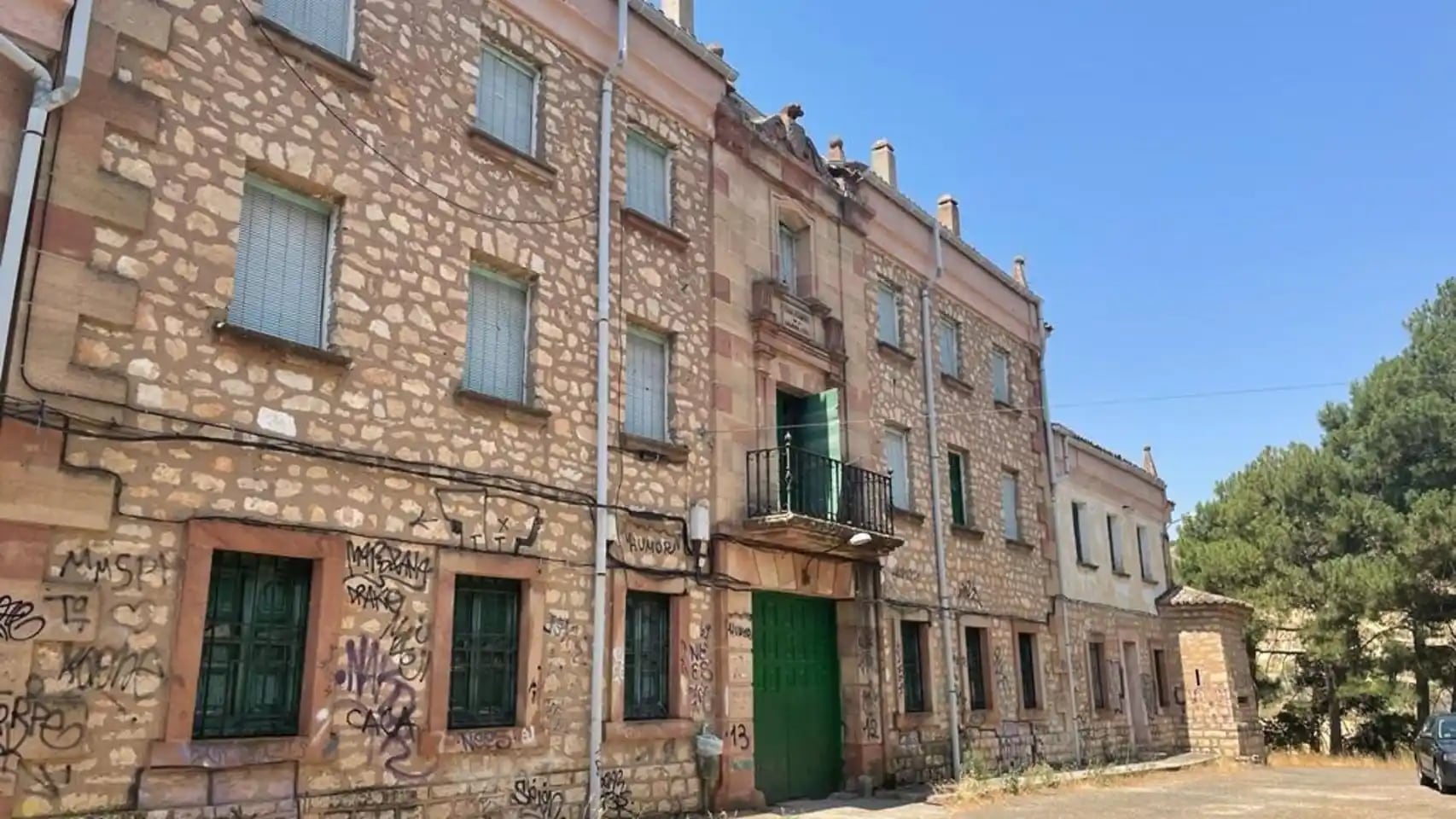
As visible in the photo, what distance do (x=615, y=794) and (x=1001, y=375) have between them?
13.4m

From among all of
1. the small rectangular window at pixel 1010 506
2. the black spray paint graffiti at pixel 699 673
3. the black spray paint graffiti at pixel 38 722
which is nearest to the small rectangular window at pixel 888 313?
the small rectangular window at pixel 1010 506

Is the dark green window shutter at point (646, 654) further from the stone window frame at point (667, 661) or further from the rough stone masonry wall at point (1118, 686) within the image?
the rough stone masonry wall at point (1118, 686)

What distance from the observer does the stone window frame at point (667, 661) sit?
10203 mm

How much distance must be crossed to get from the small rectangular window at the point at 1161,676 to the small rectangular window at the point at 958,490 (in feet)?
30.4

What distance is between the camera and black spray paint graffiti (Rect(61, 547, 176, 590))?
260 inches

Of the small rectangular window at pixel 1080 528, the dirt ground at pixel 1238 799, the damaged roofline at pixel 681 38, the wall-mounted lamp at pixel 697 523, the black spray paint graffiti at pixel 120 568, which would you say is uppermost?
the damaged roofline at pixel 681 38

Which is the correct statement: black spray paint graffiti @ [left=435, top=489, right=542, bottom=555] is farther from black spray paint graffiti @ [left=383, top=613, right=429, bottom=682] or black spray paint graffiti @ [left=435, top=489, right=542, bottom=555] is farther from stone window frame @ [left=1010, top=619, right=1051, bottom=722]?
stone window frame @ [left=1010, top=619, right=1051, bottom=722]

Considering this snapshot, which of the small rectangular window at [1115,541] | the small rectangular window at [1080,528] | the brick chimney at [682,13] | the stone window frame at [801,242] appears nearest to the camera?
the brick chimney at [682,13]

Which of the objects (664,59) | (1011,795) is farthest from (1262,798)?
(664,59)

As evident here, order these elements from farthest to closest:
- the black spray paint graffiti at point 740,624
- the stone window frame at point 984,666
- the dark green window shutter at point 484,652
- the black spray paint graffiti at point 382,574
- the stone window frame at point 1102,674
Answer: the stone window frame at point 1102,674, the stone window frame at point 984,666, the black spray paint graffiti at point 740,624, the dark green window shutter at point 484,652, the black spray paint graffiti at point 382,574

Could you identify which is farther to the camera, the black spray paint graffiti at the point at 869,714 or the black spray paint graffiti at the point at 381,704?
the black spray paint graffiti at the point at 869,714

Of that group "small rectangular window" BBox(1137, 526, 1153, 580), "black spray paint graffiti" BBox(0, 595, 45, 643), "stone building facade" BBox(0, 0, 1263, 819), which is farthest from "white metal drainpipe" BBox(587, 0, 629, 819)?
"small rectangular window" BBox(1137, 526, 1153, 580)

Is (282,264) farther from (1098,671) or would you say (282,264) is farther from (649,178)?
(1098,671)

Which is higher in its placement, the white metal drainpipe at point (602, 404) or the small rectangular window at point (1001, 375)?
the small rectangular window at point (1001, 375)
